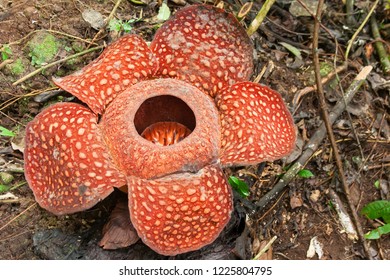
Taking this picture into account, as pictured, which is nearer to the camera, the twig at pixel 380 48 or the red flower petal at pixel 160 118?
the red flower petal at pixel 160 118

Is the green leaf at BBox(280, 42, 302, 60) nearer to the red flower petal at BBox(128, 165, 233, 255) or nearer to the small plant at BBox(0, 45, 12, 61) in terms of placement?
the red flower petal at BBox(128, 165, 233, 255)

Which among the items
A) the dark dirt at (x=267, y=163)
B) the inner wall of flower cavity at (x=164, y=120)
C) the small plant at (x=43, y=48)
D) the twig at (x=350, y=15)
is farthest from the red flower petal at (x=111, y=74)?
the twig at (x=350, y=15)

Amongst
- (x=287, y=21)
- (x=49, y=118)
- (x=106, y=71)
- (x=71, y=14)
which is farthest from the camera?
(x=287, y=21)

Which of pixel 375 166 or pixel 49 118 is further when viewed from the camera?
pixel 375 166

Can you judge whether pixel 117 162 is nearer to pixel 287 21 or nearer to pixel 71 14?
pixel 71 14

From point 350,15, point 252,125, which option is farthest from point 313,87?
point 252,125

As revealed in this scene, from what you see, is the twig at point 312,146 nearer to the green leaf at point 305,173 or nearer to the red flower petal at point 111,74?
the green leaf at point 305,173

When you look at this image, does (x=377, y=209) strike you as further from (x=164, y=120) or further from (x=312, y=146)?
(x=164, y=120)
